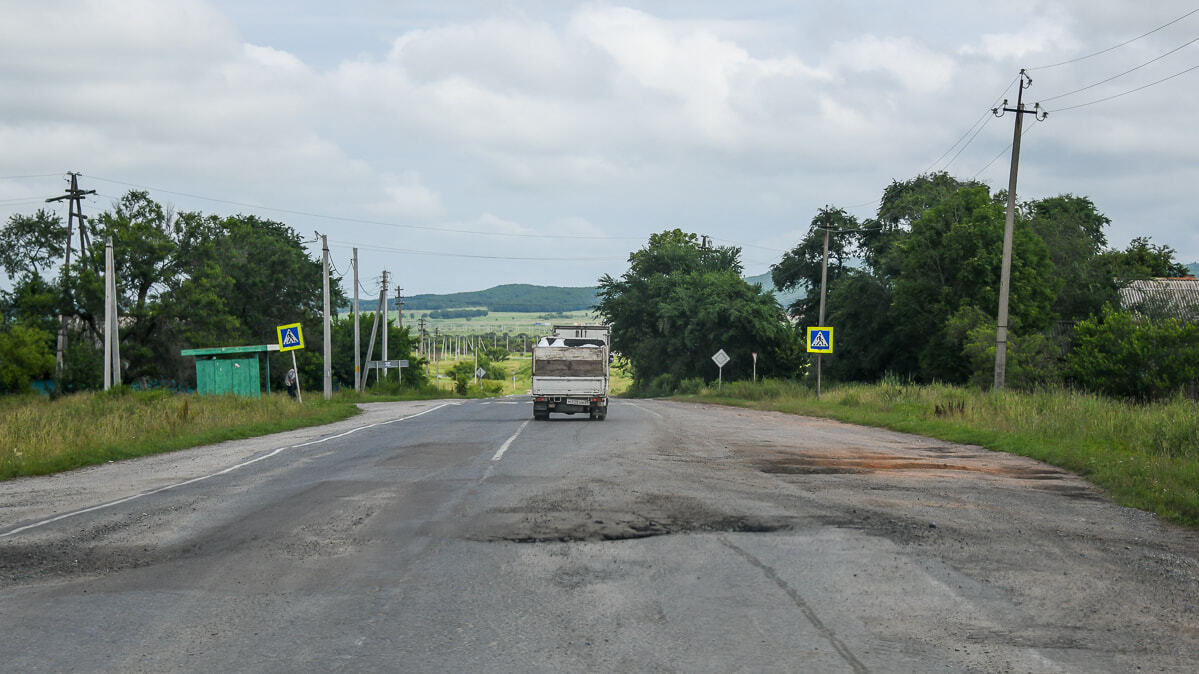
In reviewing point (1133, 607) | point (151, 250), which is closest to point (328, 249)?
point (151, 250)

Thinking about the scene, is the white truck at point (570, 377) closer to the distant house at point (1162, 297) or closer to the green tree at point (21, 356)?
the distant house at point (1162, 297)

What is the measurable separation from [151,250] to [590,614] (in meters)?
54.8

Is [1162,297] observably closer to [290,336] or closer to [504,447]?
[290,336]

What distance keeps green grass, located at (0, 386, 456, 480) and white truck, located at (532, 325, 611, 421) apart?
7.63 m

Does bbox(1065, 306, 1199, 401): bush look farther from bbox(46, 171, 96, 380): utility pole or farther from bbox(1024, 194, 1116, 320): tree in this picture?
bbox(46, 171, 96, 380): utility pole

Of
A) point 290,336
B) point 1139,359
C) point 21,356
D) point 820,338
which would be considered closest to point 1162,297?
point 1139,359

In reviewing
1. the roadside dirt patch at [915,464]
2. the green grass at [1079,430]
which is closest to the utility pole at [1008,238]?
the green grass at [1079,430]

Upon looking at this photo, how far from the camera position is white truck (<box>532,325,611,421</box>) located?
3036 centimetres

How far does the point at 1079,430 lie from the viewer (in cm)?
1905

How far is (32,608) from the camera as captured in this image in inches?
277

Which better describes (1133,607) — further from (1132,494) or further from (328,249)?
(328,249)

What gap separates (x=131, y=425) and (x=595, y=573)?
19.6 m

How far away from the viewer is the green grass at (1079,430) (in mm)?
12438

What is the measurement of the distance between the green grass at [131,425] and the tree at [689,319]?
115 feet
